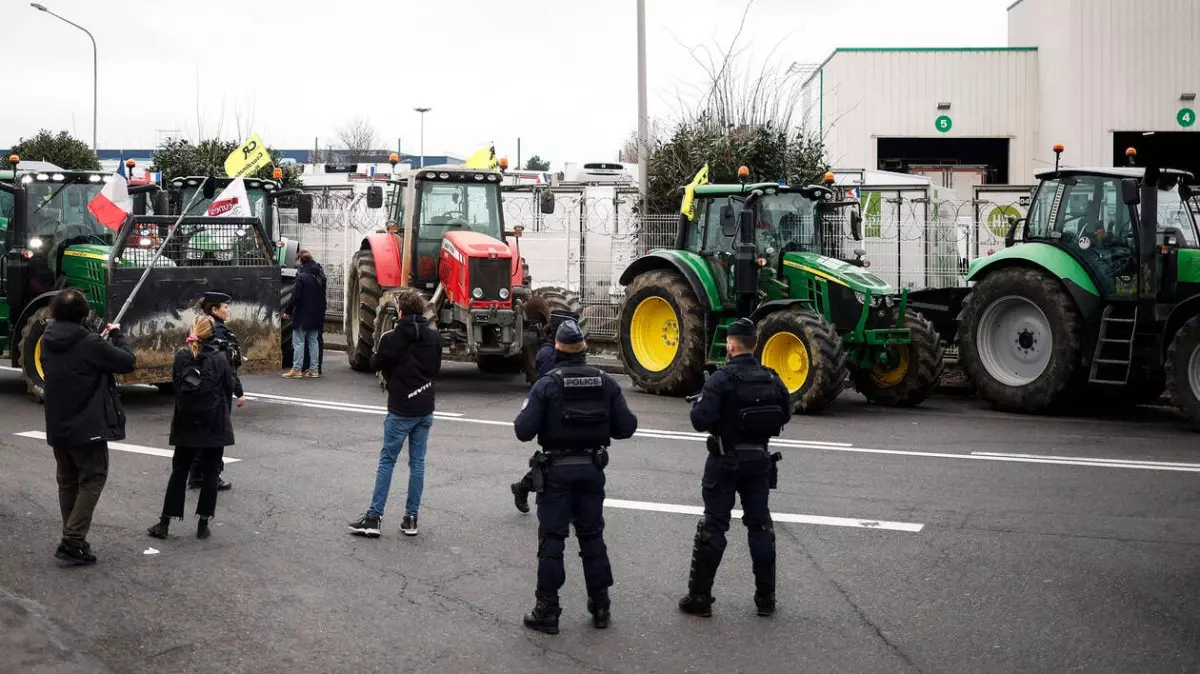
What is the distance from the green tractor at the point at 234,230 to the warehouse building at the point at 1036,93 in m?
13.6

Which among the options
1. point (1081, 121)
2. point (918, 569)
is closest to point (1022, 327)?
point (918, 569)

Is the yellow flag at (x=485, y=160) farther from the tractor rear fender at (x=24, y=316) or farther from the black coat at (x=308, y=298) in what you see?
the tractor rear fender at (x=24, y=316)

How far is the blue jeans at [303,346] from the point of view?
1839cm

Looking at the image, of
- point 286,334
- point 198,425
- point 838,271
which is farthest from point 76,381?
Answer: point 286,334

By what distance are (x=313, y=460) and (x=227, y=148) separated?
22322mm

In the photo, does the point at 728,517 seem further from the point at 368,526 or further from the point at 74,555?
the point at 74,555

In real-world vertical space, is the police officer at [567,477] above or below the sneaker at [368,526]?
above

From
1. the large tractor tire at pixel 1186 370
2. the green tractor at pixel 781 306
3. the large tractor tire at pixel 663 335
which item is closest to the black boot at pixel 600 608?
the green tractor at pixel 781 306

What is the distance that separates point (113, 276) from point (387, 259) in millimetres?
4430

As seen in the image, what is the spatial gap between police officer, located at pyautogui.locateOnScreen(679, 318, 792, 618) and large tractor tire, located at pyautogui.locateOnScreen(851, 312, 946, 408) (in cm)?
832

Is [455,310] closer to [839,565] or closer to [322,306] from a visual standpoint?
[322,306]

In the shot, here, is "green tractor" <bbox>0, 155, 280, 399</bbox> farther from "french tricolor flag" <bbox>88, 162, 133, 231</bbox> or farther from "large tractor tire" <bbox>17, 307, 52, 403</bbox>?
"french tricolor flag" <bbox>88, 162, 133, 231</bbox>

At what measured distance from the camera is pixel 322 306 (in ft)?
59.7

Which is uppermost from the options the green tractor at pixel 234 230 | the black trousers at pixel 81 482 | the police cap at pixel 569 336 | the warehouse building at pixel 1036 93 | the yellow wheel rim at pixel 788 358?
the warehouse building at pixel 1036 93
